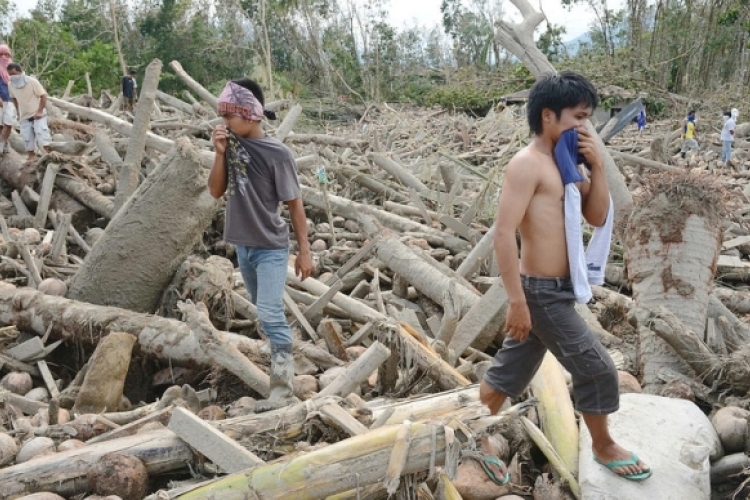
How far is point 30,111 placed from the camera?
25.1ft

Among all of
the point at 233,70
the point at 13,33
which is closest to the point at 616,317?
the point at 13,33

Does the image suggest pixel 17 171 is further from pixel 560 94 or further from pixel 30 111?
pixel 560 94

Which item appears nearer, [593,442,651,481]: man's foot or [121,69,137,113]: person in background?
[593,442,651,481]: man's foot

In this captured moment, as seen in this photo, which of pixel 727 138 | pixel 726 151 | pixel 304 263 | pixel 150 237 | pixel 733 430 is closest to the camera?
pixel 733 430

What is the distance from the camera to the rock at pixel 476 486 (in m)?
2.93

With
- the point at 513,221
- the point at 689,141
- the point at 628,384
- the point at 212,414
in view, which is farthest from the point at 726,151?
the point at 212,414

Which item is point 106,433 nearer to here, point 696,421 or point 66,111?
point 696,421

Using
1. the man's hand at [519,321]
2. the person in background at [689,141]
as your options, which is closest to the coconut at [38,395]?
the man's hand at [519,321]

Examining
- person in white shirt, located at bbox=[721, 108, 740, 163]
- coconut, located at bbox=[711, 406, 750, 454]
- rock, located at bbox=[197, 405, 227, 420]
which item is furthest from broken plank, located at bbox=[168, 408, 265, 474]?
person in white shirt, located at bbox=[721, 108, 740, 163]

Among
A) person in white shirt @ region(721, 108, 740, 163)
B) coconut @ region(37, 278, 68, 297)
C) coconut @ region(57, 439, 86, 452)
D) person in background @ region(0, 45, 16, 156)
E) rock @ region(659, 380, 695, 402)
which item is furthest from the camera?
person in white shirt @ region(721, 108, 740, 163)

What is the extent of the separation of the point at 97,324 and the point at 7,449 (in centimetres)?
148

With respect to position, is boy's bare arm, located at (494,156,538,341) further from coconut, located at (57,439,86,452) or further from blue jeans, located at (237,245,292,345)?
coconut, located at (57,439,86,452)

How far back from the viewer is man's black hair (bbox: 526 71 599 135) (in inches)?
104

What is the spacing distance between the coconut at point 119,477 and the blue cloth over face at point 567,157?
2.06 m
